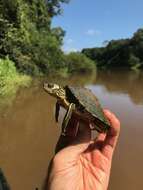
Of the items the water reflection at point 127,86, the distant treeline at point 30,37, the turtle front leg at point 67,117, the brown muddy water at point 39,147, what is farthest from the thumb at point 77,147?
the distant treeline at point 30,37

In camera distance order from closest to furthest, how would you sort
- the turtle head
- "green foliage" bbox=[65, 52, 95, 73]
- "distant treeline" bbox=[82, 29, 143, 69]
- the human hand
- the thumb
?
the human hand, the thumb, the turtle head, "green foliage" bbox=[65, 52, 95, 73], "distant treeline" bbox=[82, 29, 143, 69]

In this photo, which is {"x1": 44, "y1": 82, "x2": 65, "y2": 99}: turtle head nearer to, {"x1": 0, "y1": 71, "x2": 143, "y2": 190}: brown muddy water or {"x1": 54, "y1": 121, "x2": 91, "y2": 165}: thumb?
{"x1": 54, "y1": 121, "x2": 91, "y2": 165}: thumb

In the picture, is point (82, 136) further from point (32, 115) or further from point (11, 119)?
point (32, 115)

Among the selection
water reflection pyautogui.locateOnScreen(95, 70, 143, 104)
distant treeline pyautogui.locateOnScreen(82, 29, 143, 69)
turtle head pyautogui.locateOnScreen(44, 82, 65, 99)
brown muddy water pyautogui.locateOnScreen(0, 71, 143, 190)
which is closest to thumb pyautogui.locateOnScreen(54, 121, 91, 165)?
turtle head pyautogui.locateOnScreen(44, 82, 65, 99)

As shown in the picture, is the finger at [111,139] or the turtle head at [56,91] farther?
the turtle head at [56,91]

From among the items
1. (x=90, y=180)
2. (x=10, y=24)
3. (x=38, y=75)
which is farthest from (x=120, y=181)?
(x=38, y=75)

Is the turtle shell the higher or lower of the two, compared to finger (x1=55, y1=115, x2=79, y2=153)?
higher

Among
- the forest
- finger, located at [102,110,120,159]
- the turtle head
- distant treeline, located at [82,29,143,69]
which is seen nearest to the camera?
finger, located at [102,110,120,159]

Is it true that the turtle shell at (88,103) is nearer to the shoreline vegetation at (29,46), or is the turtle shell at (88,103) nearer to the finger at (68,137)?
the finger at (68,137)
